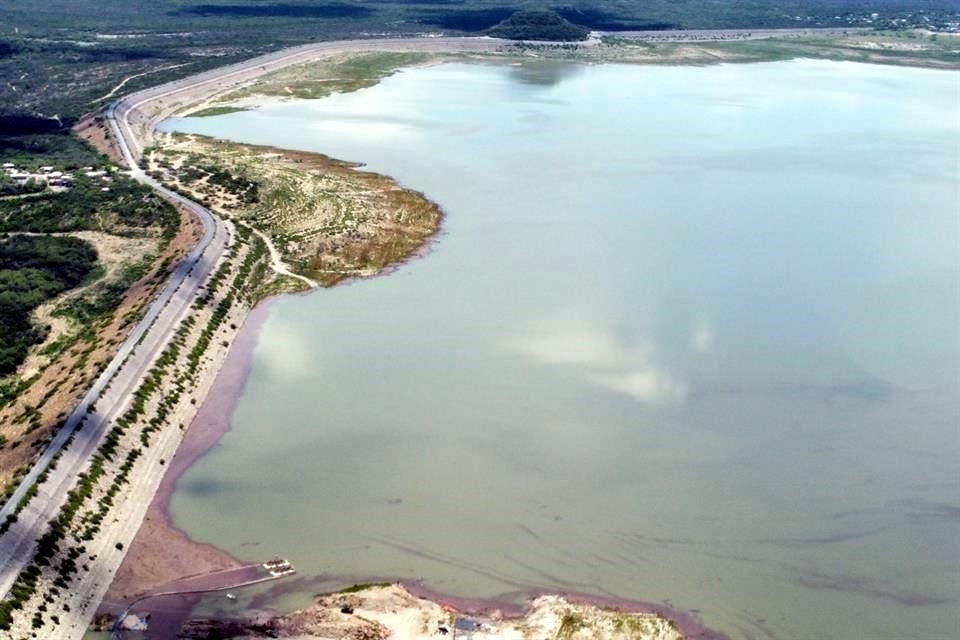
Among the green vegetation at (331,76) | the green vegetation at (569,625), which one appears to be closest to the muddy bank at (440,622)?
the green vegetation at (569,625)

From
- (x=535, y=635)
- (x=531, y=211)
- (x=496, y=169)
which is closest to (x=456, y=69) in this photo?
(x=496, y=169)

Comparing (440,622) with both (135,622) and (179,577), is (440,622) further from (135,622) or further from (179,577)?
(135,622)

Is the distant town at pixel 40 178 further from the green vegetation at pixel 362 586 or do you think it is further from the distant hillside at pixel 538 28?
the distant hillside at pixel 538 28

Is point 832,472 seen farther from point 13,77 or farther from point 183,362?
point 13,77

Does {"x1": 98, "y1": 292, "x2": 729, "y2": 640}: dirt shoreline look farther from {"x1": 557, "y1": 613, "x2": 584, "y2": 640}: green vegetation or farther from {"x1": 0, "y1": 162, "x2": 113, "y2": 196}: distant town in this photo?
{"x1": 0, "y1": 162, "x2": 113, "y2": 196}: distant town

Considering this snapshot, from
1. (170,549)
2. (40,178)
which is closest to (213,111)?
(40,178)

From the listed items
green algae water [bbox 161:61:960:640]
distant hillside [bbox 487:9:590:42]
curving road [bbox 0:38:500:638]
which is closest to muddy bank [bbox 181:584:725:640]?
green algae water [bbox 161:61:960:640]
